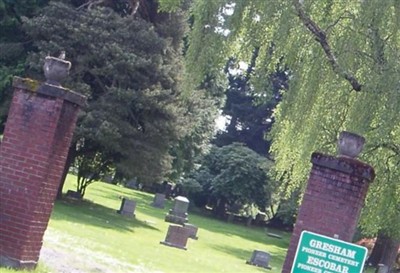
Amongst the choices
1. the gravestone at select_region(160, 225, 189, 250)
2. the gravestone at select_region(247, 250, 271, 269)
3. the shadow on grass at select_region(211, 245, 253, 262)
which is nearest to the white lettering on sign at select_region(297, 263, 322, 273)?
the gravestone at select_region(160, 225, 189, 250)

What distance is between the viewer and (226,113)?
57.9 m

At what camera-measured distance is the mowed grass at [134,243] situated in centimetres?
1612

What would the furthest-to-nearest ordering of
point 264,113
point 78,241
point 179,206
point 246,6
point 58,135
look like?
1. point 264,113
2. point 179,206
3. point 78,241
4. point 246,6
5. point 58,135

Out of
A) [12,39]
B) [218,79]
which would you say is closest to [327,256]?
[218,79]

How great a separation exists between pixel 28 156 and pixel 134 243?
10509 millimetres

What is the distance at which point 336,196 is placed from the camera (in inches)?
366

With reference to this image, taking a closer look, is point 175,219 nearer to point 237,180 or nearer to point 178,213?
point 178,213

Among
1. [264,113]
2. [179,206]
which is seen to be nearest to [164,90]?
[179,206]

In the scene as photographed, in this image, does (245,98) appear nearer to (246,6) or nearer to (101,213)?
(101,213)

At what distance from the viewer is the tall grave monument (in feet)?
33.8

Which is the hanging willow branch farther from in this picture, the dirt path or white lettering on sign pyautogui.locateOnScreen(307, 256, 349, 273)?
white lettering on sign pyautogui.locateOnScreen(307, 256, 349, 273)

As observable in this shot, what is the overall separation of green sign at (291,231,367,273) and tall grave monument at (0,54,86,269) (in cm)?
478

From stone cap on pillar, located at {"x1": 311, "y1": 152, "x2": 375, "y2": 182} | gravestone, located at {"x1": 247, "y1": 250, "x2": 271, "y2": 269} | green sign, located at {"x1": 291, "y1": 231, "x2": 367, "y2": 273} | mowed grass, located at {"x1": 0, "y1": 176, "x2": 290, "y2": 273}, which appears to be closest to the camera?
green sign, located at {"x1": 291, "y1": 231, "x2": 367, "y2": 273}

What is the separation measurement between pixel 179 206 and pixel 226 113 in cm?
2606
